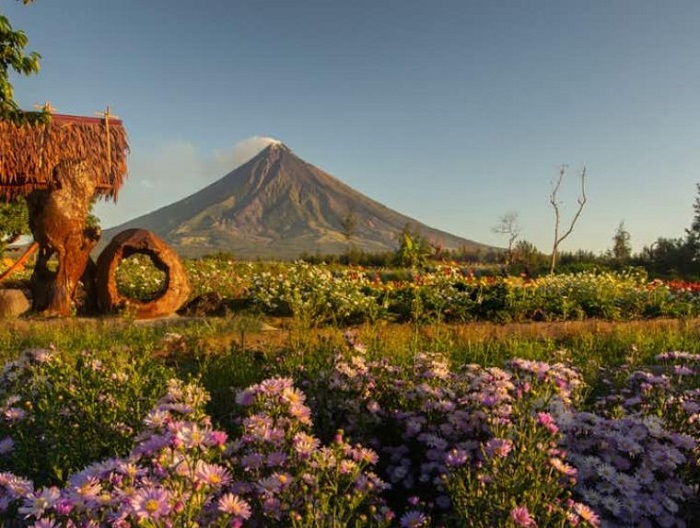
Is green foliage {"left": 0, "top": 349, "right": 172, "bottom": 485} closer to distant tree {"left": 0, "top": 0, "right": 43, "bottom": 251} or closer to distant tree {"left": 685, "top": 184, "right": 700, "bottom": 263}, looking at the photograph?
distant tree {"left": 0, "top": 0, "right": 43, "bottom": 251}

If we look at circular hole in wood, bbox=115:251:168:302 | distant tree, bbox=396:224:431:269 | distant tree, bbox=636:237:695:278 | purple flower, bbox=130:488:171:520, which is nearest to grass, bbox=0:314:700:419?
purple flower, bbox=130:488:171:520

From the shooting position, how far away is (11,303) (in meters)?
10.1

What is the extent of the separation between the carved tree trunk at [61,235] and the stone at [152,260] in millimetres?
474

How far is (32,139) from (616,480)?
15577 millimetres

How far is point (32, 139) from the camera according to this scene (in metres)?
14.2

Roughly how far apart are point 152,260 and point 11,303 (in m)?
2.66

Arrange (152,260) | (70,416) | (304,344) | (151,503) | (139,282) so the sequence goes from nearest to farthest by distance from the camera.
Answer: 1. (151,503)
2. (70,416)
3. (304,344)
4. (152,260)
5. (139,282)

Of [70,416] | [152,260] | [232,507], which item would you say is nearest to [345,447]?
[232,507]

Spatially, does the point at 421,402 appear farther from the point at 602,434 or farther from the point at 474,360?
the point at 474,360

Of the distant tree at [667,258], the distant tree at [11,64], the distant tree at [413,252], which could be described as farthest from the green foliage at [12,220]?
the distant tree at [667,258]

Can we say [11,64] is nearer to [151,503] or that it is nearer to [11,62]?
[11,62]

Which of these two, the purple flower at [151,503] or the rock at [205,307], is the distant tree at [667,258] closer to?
the rock at [205,307]

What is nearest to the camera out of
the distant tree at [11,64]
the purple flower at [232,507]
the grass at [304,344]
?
the purple flower at [232,507]

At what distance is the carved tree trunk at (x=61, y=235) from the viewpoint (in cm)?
1004
